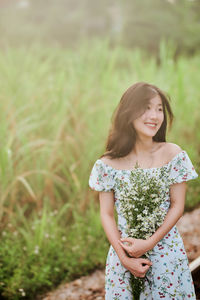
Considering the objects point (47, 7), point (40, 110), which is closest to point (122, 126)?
point (40, 110)

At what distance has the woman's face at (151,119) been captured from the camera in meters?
1.57

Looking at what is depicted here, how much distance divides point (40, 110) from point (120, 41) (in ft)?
29.7

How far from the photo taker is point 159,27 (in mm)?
11555

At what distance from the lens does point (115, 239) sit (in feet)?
4.99

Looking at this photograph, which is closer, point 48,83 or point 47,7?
point 48,83

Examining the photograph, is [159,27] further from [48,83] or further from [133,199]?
[133,199]

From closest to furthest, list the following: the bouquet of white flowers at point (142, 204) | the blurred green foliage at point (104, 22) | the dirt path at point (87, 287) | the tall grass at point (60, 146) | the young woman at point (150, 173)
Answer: the bouquet of white flowers at point (142, 204)
the young woman at point (150, 173)
the dirt path at point (87, 287)
the tall grass at point (60, 146)
the blurred green foliage at point (104, 22)

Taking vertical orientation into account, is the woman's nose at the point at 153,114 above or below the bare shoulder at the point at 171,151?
above

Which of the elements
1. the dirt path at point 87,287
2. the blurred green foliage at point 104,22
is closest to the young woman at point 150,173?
the dirt path at point 87,287

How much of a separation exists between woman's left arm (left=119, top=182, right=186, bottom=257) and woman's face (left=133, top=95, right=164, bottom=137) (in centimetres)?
28

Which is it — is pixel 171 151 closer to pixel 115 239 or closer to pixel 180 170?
pixel 180 170

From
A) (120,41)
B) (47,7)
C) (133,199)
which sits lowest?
(133,199)

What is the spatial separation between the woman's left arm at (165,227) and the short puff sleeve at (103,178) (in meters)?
0.26

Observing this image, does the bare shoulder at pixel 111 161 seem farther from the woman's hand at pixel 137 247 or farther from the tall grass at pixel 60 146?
the tall grass at pixel 60 146
